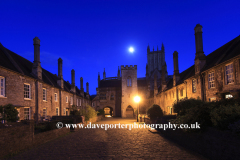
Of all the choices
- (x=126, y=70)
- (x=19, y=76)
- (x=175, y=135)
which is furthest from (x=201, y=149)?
(x=126, y=70)

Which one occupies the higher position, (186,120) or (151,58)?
(151,58)

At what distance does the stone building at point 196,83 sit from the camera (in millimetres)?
14133

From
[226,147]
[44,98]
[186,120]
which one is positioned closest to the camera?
[226,147]

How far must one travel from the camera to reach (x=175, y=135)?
10969mm

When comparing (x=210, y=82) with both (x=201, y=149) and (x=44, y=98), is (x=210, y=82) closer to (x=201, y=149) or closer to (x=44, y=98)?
(x=201, y=149)

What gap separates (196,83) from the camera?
64.2 feet

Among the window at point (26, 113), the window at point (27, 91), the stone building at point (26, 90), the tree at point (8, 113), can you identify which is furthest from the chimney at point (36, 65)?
the tree at point (8, 113)

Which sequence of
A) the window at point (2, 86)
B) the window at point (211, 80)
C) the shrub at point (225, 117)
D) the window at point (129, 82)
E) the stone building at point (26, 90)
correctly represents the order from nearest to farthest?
1. the shrub at point (225, 117)
2. the window at point (2, 86)
3. the stone building at point (26, 90)
4. the window at point (211, 80)
5. the window at point (129, 82)

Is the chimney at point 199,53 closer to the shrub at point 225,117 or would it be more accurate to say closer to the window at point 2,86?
the shrub at point 225,117

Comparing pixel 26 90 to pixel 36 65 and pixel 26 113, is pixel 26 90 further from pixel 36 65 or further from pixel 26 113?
pixel 36 65

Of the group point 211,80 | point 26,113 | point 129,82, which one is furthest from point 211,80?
point 129,82

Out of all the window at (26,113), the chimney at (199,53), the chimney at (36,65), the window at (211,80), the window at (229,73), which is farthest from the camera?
the chimney at (36,65)

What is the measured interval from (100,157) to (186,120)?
4.77 m

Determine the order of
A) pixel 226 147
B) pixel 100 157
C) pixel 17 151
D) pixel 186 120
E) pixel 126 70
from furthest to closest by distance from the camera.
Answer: pixel 126 70
pixel 186 120
pixel 17 151
pixel 100 157
pixel 226 147
